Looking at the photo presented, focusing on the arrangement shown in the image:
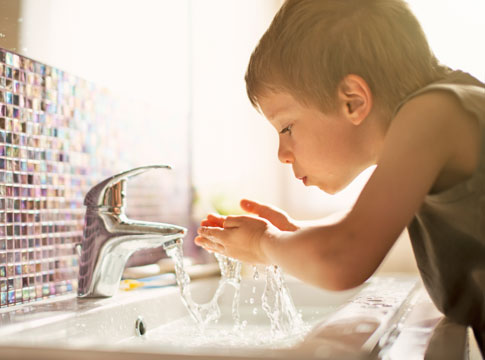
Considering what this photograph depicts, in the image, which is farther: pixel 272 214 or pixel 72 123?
pixel 72 123

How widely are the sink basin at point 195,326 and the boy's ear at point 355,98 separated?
24 cm

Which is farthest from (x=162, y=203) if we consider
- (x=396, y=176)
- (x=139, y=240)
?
(x=396, y=176)

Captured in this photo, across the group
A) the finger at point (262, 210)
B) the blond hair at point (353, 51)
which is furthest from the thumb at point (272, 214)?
the blond hair at point (353, 51)

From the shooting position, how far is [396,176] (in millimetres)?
573

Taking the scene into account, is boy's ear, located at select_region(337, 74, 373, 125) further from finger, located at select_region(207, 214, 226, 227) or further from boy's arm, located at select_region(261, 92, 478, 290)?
finger, located at select_region(207, 214, 226, 227)

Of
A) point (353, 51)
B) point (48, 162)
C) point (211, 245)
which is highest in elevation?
point (353, 51)

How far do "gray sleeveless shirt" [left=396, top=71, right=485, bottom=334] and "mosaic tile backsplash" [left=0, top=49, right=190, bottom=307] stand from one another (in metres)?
0.56

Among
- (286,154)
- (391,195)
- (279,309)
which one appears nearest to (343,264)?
(391,195)

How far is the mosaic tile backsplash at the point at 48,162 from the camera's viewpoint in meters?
0.87

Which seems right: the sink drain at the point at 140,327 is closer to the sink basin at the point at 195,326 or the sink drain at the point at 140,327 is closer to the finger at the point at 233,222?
the sink basin at the point at 195,326

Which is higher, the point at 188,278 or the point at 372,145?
the point at 372,145

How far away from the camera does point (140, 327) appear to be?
935 mm

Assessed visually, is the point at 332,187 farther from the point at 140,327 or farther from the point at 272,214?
the point at 140,327

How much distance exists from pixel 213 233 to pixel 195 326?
296 mm
